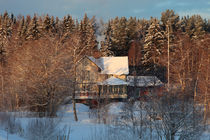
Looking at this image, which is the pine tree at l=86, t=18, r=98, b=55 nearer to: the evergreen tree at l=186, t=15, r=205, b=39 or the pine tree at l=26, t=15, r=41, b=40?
the pine tree at l=26, t=15, r=41, b=40

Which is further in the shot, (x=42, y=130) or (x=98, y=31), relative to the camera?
(x=98, y=31)

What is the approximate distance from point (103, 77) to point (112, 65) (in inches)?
106

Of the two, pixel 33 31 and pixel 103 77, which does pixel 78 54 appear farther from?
pixel 33 31

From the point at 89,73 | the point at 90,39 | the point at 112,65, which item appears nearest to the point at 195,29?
the point at 90,39

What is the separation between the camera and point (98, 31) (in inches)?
→ 2494

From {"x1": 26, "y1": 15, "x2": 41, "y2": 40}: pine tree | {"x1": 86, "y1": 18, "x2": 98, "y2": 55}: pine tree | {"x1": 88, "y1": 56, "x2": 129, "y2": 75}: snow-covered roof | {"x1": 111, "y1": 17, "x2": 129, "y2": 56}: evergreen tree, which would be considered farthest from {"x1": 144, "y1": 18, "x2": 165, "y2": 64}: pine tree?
{"x1": 26, "y1": 15, "x2": 41, "y2": 40}: pine tree

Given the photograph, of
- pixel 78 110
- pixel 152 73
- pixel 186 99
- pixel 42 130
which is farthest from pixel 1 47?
pixel 186 99

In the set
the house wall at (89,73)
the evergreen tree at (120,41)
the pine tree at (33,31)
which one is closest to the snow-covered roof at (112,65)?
the house wall at (89,73)

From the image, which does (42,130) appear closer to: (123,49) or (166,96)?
(166,96)

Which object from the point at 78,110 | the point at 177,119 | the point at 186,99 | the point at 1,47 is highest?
the point at 1,47

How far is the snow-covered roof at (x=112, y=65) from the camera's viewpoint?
39.8 metres

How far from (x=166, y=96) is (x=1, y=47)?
42.7 meters

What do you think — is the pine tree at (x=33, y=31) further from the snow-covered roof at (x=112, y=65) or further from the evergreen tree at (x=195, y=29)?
the evergreen tree at (x=195, y=29)

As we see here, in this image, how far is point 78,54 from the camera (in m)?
27.4
